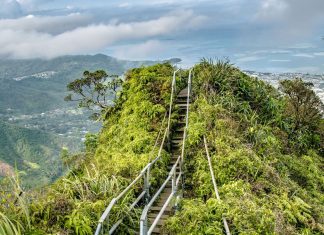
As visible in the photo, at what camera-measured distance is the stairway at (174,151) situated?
967 centimetres

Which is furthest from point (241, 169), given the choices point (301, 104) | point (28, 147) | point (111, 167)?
point (28, 147)

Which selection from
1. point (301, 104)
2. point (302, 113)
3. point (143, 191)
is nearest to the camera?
point (143, 191)

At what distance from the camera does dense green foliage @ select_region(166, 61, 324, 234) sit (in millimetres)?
8703

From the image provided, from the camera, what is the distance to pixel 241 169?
11.6 m

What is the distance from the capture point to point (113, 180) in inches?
371

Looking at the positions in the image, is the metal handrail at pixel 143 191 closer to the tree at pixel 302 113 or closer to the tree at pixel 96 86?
the tree at pixel 302 113

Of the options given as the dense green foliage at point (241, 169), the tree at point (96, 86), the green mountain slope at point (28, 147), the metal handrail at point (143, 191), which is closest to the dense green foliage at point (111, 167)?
the metal handrail at point (143, 191)

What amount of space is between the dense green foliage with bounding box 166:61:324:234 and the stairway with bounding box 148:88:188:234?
0.44m

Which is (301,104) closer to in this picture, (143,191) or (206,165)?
(206,165)

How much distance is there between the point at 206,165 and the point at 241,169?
3.09ft

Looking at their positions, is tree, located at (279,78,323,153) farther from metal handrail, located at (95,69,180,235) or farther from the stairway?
metal handrail, located at (95,69,180,235)

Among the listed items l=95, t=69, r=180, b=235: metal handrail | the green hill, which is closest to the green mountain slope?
the green hill

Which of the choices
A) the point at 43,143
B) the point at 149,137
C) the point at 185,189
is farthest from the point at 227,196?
the point at 43,143

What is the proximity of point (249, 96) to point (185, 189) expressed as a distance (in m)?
7.72
